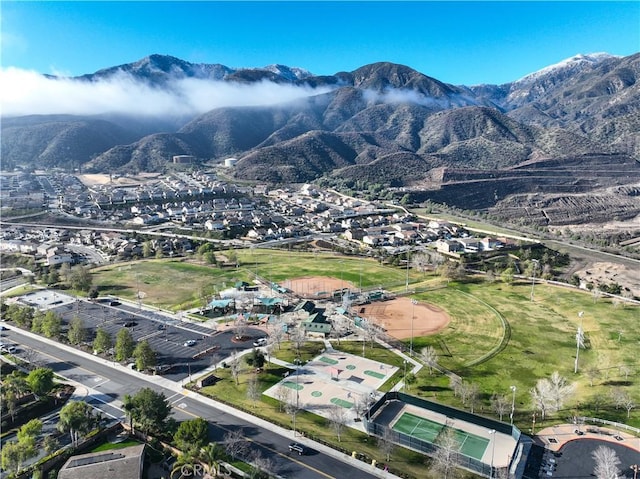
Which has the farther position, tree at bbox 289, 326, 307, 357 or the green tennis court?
tree at bbox 289, 326, 307, 357

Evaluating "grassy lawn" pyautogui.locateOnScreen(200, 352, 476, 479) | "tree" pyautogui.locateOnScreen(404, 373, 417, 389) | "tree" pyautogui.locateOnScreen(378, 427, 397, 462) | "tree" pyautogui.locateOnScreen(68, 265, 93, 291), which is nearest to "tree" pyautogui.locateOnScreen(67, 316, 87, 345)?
"grassy lawn" pyautogui.locateOnScreen(200, 352, 476, 479)

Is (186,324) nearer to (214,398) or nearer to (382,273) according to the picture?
(214,398)

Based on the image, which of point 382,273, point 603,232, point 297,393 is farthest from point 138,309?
point 603,232

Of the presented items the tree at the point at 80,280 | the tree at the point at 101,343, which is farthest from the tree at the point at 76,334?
the tree at the point at 80,280

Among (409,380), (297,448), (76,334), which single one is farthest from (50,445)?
(409,380)

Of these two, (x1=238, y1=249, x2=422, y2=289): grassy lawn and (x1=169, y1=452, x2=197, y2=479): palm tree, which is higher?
(x1=238, y1=249, x2=422, y2=289): grassy lawn

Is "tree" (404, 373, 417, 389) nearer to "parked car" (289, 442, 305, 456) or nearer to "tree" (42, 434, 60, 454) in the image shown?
"parked car" (289, 442, 305, 456)

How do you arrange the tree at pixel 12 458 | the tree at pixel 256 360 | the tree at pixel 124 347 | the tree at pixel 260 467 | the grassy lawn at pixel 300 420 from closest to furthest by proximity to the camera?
the tree at pixel 260 467 → the tree at pixel 12 458 → the grassy lawn at pixel 300 420 → the tree at pixel 256 360 → the tree at pixel 124 347

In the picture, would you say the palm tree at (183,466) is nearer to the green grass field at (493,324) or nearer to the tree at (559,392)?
the green grass field at (493,324)
